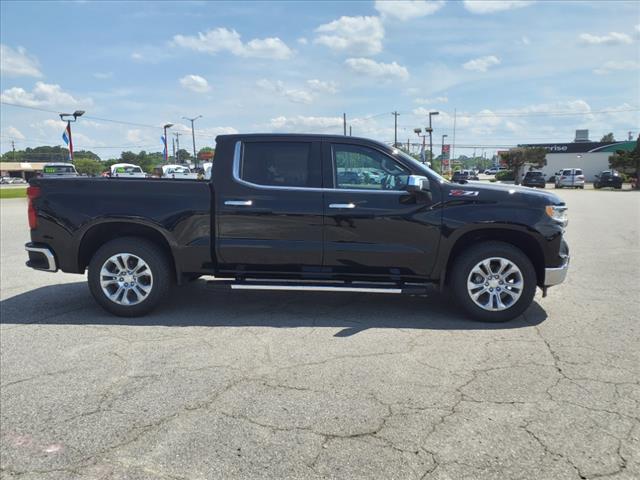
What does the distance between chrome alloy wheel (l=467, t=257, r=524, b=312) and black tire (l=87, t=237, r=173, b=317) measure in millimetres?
3216

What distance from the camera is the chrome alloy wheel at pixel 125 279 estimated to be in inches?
208

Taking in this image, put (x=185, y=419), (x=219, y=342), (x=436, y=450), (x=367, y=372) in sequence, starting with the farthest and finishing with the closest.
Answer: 1. (x=219, y=342)
2. (x=367, y=372)
3. (x=185, y=419)
4. (x=436, y=450)

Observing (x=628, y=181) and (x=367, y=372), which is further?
(x=628, y=181)

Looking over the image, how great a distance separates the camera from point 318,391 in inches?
140

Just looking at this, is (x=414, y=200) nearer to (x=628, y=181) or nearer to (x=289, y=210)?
(x=289, y=210)

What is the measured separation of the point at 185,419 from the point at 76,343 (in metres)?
1.98

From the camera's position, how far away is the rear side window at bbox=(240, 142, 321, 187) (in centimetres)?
529

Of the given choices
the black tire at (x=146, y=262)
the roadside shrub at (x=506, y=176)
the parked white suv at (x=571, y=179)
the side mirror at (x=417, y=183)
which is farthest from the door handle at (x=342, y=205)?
the roadside shrub at (x=506, y=176)

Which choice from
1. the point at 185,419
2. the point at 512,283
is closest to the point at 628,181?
the point at 512,283

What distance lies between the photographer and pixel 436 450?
9.27 ft

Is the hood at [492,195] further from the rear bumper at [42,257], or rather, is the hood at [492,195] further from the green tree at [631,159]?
the green tree at [631,159]

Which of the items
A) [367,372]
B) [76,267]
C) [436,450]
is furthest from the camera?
[76,267]

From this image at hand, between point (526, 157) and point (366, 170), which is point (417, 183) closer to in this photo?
point (366, 170)

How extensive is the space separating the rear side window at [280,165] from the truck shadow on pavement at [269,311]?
135cm
